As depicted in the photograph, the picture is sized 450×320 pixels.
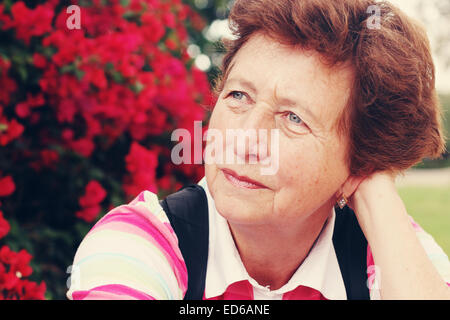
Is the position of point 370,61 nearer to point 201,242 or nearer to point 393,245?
point 393,245

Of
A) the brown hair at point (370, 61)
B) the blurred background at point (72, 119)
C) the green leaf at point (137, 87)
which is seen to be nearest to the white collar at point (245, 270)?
the brown hair at point (370, 61)

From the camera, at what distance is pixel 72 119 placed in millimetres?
3033

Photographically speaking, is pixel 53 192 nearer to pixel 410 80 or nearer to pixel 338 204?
pixel 338 204

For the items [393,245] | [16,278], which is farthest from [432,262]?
[16,278]

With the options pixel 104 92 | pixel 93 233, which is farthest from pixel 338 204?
pixel 104 92

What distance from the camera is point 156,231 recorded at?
180 cm

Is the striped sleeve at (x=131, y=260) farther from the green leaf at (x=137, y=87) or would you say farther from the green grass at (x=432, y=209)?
the green grass at (x=432, y=209)

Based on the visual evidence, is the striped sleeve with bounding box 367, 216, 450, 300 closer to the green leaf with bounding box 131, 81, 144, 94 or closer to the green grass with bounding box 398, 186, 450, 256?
the green leaf with bounding box 131, 81, 144, 94

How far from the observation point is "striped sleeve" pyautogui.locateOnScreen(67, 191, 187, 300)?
5.23ft

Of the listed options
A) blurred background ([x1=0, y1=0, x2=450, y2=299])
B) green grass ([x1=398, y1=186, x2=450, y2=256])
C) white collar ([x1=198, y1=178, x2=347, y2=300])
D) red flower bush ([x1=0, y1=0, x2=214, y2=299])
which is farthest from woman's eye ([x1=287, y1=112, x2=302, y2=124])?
green grass ([x1=398, y1=186, x2=450, y2=256])

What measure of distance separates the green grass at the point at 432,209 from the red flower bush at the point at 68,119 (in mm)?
4953

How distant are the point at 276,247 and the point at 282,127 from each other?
467 mm

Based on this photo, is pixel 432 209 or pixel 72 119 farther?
pixel 432 209
